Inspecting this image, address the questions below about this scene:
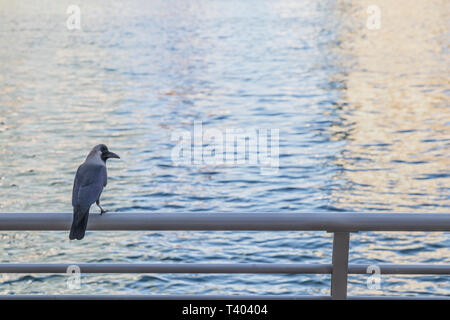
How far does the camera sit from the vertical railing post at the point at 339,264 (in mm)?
2516

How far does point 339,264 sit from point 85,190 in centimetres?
120

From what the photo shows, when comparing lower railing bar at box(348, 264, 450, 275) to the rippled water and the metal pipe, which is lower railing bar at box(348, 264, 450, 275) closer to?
the metal pipe

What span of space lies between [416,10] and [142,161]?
66.2 meters

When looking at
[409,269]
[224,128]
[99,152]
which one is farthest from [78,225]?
[224,128]

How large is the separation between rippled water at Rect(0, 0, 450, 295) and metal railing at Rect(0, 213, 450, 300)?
8270 millimetres

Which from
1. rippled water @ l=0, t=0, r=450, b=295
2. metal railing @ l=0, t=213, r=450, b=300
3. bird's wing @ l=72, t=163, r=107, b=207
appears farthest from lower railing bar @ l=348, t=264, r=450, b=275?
rippled water @ l=0, t=0, r=450, b=295

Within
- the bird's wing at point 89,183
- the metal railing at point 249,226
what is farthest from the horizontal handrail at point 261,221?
the bird's wing at point 89,183

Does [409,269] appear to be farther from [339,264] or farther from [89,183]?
[89,183]

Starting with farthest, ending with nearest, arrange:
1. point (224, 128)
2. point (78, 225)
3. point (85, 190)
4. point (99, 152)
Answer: point (224, 128) < point (99, 152) < point (85, 190) < point (78, 225)

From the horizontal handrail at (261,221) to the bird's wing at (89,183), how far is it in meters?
0.50

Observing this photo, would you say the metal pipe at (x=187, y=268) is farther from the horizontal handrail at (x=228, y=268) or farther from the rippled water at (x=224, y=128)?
the rippled water at (x=224, y=128)

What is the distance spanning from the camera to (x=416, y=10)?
261 feet

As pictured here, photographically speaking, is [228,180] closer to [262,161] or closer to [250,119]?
[262,161]

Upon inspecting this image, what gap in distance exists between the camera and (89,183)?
3.24 m
